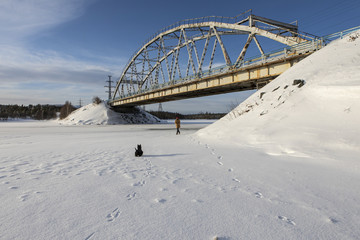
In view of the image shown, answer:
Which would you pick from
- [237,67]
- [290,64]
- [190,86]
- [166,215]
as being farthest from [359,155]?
[190,86]

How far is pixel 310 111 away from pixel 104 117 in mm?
49864

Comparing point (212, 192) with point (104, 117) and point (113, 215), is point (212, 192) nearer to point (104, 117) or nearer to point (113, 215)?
point (113, 215)

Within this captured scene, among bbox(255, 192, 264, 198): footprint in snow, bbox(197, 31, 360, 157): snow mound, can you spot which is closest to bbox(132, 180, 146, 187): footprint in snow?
bbox(255, 192, 264, 198): footprint in snow

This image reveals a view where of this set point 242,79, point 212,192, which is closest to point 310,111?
point 212,192

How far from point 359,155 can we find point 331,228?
5162mm

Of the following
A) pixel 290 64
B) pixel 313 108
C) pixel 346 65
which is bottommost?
pixel 313 108

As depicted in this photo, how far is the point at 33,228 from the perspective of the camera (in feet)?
8.59

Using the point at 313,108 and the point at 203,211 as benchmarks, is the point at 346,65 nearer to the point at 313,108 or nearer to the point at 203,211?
the point at 313,108

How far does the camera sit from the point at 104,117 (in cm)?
5169

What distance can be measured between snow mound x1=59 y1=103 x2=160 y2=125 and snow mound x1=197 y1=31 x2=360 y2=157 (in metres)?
42.2

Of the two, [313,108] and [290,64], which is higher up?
[290,64]

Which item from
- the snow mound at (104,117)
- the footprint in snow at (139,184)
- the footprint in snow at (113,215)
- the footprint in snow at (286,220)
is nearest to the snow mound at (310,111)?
the footprint in snow at (286,220)

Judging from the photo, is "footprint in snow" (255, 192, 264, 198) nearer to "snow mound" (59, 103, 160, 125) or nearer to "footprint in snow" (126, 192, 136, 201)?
"footprint in snow" (126, 192, 136, 201)

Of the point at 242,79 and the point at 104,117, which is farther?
the point at 104,117
